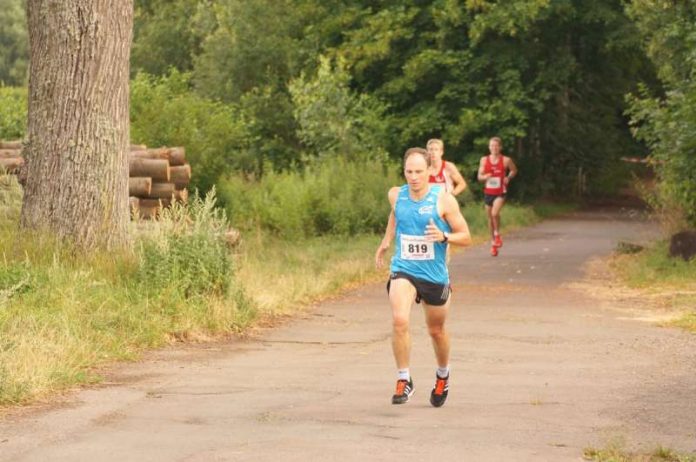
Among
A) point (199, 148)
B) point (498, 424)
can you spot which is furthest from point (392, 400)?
point (199, 148)

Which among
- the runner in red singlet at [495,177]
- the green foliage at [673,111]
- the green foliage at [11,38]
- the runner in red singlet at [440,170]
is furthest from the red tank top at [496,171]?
the green foliage at [11,38]

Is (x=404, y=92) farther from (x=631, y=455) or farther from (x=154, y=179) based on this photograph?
(x=631, y=455)

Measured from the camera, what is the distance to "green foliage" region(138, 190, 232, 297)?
14.5 meters

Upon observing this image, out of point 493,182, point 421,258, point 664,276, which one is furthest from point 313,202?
point 421,258

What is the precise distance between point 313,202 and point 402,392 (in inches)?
810

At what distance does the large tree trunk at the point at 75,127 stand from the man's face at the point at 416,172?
6093 mm

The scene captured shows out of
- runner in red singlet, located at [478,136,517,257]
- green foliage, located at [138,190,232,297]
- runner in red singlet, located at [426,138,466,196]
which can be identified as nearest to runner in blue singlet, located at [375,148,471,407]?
green foliage, located at [138,190,232,297]

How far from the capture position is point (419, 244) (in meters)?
10.4

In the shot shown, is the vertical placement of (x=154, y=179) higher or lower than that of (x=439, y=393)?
higher

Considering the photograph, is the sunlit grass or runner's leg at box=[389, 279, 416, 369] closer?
the sunlit grass

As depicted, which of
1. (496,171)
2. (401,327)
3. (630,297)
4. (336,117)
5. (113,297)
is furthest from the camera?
(336,117)

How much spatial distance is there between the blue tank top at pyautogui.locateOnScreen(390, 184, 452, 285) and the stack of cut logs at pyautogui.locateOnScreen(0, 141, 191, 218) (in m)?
11.6

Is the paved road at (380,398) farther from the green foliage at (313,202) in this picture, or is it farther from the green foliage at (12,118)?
the green foliage at (12,118)

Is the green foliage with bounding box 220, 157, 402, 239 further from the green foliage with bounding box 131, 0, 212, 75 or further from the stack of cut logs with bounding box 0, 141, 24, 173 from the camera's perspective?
the green foliage with bounding box 131, 0, 212, 75
